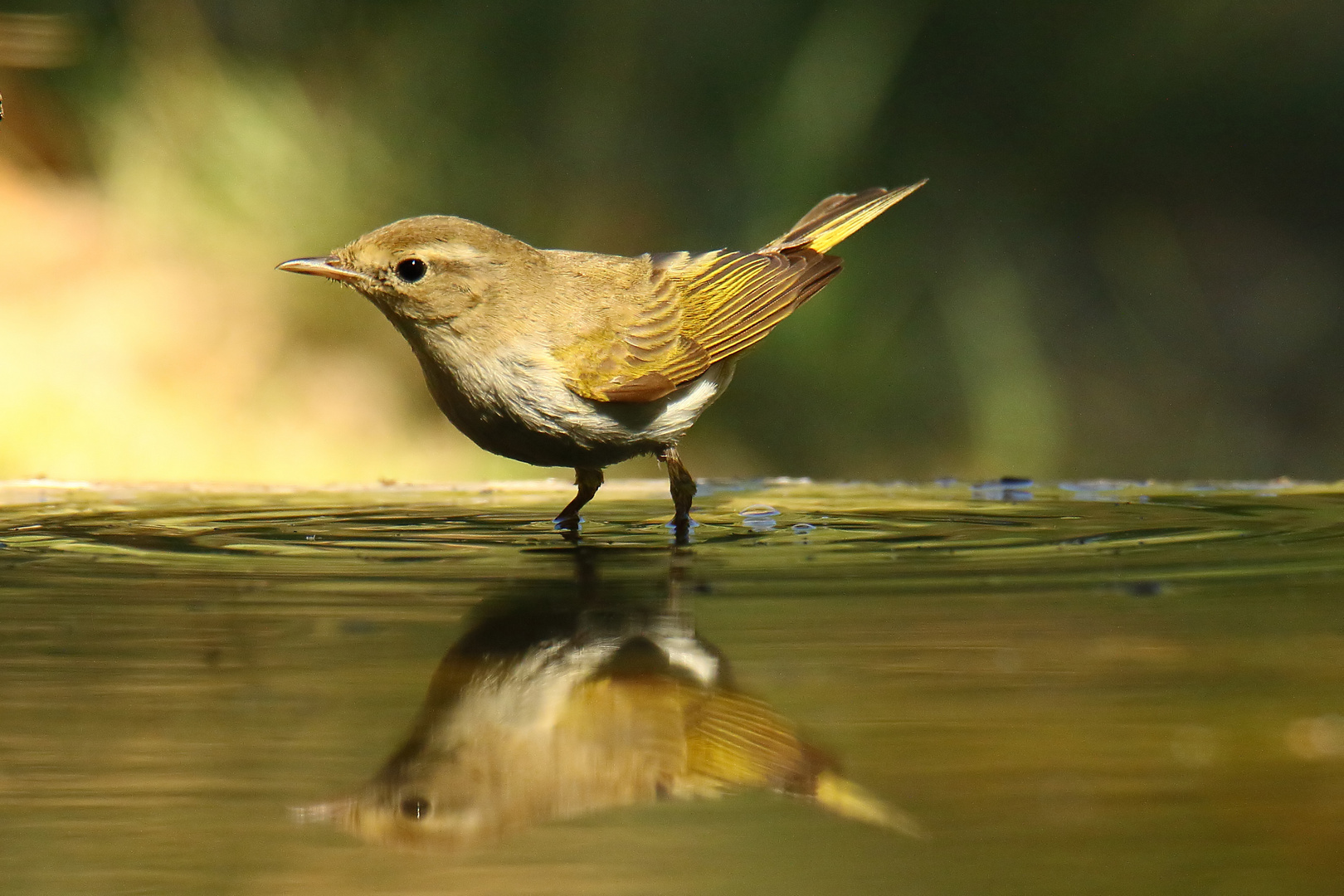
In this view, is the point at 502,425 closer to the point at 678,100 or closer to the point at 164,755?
the point at 164,755

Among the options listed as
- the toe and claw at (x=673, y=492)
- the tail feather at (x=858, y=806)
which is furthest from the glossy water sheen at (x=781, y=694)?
the toe and claw at (x=673, y=492)

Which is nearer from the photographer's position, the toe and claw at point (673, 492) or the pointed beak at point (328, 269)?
the pointed beak at point (328, 269)

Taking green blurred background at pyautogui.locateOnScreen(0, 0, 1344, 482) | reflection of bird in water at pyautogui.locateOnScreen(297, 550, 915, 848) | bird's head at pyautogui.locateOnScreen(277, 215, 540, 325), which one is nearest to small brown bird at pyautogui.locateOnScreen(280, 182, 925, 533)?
bird's head at pyautogui.locateOnScreen(277, 215, 540, 325)

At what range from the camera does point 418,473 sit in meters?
6.55

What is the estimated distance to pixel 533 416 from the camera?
165 inches

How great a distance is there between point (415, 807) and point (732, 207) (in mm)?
5646

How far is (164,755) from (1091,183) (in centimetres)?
634

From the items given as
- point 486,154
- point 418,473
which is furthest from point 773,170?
point 418,473

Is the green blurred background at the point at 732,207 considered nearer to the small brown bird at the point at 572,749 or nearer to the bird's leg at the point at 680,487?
the bird's leg at the point at 680,487

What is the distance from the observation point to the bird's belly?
4191mm

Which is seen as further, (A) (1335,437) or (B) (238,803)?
(A) (1335,437)

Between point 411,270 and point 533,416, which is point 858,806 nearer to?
point 533,416

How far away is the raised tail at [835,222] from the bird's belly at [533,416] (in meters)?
0.96

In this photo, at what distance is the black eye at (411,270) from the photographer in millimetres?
4270
